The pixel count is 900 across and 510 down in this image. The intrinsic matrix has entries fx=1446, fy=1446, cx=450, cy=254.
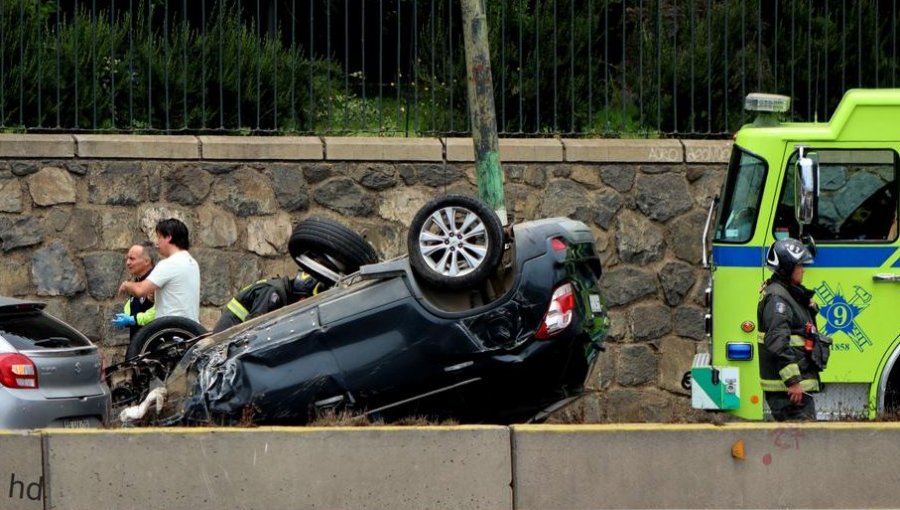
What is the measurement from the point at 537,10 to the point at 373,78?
1.62 m

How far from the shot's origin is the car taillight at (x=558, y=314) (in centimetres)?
848

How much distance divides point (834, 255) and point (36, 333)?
17.7 ft

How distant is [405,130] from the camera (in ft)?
42.8

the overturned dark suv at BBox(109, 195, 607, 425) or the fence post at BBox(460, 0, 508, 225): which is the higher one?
the fence post at BBox(460, 0, 508, 225)

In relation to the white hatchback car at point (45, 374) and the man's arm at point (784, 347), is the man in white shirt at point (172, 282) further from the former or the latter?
the man's arm at point (784, 347)

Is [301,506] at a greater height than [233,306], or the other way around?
[233,306]

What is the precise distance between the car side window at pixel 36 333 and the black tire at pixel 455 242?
7.64ft

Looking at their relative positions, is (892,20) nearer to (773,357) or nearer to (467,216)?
(773,357)

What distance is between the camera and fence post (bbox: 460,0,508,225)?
37.5ft

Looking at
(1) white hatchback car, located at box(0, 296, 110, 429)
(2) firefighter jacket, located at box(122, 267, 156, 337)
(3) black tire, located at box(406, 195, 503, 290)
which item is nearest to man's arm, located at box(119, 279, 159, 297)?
(2) firefighter jacket, located at box(122, 267, 156, 337)

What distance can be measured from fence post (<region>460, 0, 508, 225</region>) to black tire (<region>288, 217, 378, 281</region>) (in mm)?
1897

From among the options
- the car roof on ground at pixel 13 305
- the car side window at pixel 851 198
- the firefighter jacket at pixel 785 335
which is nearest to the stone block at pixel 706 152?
the car side window at pixel 851 198

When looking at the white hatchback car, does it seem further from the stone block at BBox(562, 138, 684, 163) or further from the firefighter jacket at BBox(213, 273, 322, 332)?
the stone block at BBox(562, 138, 684, 163)

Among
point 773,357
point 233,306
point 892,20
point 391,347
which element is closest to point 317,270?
point 233,306
